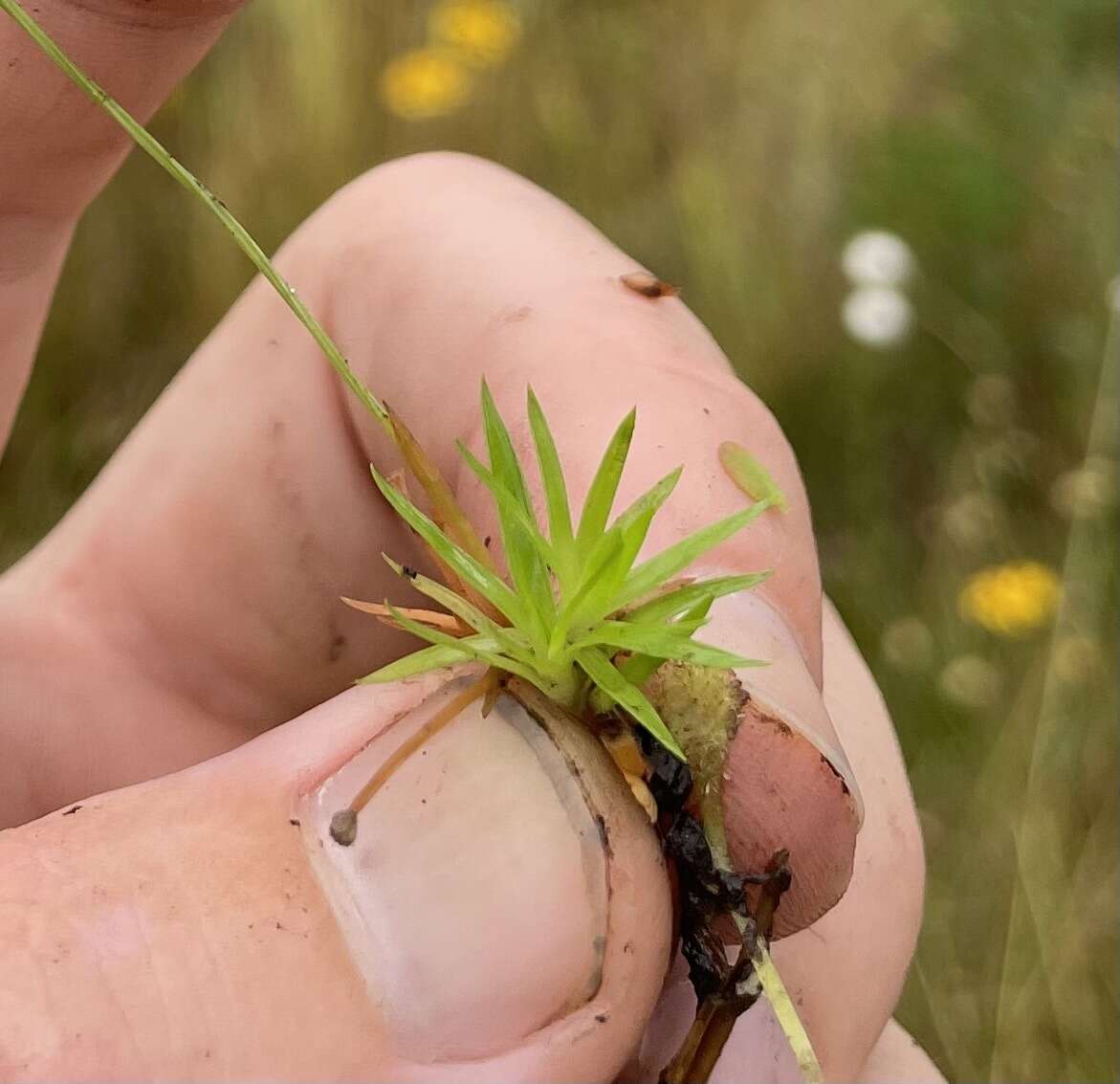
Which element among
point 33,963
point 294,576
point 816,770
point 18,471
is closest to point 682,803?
point 816,770

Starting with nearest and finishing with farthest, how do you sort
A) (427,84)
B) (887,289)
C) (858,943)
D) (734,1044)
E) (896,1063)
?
1. (734,1044)
2. (858,943)
3. (896,1063)
4. (887,289)
5. (427,84)

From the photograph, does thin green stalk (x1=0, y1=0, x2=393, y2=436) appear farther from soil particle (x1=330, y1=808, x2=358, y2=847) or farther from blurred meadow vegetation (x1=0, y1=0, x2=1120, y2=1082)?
blurred meadow vegetation (x1=0, y1=0, x2=1120, y2=1082)

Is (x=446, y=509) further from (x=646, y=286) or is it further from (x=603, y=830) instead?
(x=646, y=286)

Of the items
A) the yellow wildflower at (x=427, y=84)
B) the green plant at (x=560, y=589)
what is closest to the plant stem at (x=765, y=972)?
the green plant at (x=560, y=589)

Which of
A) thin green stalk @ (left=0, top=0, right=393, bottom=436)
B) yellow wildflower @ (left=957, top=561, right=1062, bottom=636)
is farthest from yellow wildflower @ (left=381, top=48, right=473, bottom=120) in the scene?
thin green stalk @ (left=0, top=0, right=393, bottom=436)

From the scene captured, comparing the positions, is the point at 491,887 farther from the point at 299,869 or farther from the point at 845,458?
the point at 845,458

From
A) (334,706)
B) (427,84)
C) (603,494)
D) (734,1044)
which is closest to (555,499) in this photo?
(603,494)
